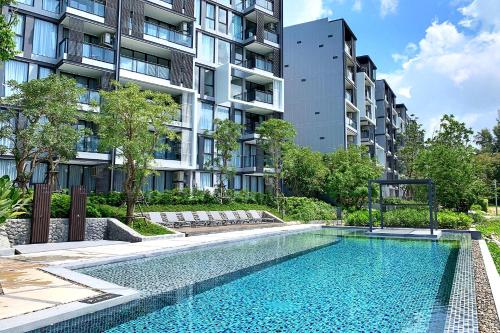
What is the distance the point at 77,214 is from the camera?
45.5ft

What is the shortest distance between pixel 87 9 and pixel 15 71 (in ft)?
17.5

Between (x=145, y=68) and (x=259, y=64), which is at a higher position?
(x=259, y=64)

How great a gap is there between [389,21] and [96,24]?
16.2 meters

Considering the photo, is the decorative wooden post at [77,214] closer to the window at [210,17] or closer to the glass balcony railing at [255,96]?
the glass balcony railing at [255,96]

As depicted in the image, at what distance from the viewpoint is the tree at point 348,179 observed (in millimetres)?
30141

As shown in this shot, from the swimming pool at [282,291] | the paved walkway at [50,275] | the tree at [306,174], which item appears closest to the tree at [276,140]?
the tree at [306,174]

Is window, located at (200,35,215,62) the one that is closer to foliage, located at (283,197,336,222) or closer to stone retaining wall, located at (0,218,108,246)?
foliage, located at (283,197,336,222)

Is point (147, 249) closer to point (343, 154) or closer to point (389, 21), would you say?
point (389, 21)

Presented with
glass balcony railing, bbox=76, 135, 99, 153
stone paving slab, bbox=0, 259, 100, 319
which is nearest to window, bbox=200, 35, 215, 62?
glass balcony railing, bbox=76, 135, 99, 153

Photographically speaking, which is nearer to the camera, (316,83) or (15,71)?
(15,71)

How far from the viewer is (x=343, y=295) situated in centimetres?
755

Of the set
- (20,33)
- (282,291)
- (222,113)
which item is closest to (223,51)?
(222,113)

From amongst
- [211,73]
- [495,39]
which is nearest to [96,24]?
[211,73]

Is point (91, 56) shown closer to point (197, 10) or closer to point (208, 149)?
point (208, 149)
